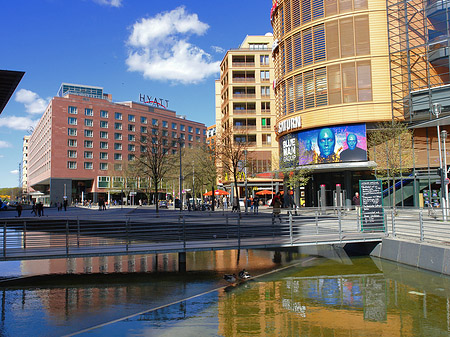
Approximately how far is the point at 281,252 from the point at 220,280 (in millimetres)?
6389

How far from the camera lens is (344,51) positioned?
36.4 meters

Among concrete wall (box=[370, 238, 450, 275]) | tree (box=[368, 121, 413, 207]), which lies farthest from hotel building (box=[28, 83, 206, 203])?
concrete wall (box=[370, 238, 450, 275])

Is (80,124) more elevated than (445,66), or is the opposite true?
(80,124)

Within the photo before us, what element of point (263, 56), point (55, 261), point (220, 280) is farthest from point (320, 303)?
point (263, 56)

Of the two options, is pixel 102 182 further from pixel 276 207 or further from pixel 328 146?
pixel 276 207

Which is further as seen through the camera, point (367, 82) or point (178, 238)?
point (367, 82)

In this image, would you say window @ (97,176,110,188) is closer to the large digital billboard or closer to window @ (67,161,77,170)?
window @ (67,161,77,170)

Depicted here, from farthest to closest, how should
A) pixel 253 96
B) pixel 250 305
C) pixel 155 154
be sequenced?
pixel 253 96 → pixel 155 154 → pixel 250 305

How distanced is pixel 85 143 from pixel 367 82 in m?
70.6

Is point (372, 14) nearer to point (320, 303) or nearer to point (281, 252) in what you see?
point (281, 252)

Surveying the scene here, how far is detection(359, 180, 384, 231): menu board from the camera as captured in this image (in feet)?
48.9

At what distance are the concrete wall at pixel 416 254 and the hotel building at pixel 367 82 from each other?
1990 cm

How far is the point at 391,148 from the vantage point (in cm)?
3288

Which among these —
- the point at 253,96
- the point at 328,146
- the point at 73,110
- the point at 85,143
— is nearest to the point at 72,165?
the point at 85,143
